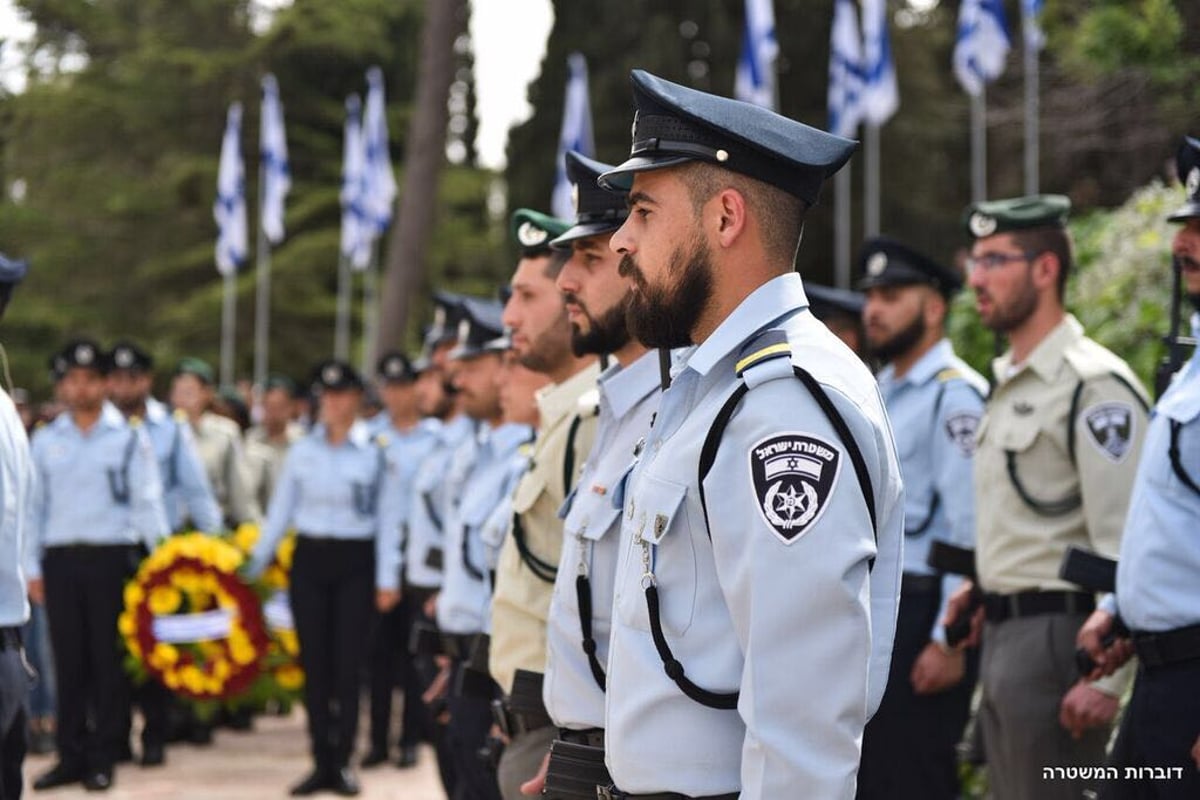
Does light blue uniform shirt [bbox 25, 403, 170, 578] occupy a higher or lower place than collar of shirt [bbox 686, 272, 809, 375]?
lower

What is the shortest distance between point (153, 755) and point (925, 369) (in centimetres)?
634

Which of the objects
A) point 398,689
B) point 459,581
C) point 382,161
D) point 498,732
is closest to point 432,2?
point 382,161

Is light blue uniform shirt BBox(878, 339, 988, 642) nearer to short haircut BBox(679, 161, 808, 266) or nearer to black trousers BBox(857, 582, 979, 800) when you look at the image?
black trousers BBox(857, 582, 979, 800)

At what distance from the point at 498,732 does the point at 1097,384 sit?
7.50 ft

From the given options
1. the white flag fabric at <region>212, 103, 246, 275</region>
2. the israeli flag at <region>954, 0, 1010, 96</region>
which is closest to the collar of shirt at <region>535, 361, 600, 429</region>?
the israeli flag at <region>954, 0, 1010, 96</region>

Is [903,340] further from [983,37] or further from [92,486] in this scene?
[983,37]

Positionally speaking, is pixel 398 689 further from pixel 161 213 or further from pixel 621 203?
pixel 161 213

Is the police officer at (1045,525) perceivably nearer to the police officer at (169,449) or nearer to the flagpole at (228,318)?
the police officer at (169,449)

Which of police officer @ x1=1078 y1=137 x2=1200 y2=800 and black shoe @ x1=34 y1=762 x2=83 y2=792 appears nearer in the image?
police officer @ x1=1078 y1=137 x2=1200 y2=800

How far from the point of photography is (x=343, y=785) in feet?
30.4

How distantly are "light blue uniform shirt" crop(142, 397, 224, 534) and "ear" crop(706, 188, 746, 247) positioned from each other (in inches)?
329

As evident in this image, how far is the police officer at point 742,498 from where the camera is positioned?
2508mm

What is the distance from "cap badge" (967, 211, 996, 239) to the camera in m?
5.51

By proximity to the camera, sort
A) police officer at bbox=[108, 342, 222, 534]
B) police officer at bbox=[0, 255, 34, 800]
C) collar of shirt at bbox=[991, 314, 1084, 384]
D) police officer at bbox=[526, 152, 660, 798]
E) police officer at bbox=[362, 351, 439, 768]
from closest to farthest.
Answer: police officer at bbox=[526, 152, 660, 798] < police officer at bbox=[0, 255, 34, 800] < collar of shirt at bbox=[991, 314, 1084, 384] < police officer at bbox=[362, 351, 439, 768] < police officer at bbox=[108, 342, 222, 534]
